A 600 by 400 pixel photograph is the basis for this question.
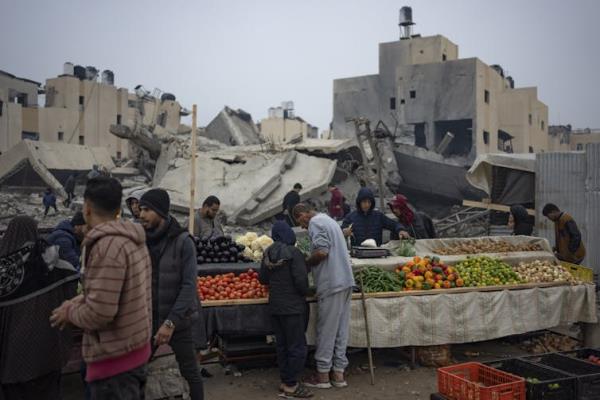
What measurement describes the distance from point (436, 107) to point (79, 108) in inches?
1101

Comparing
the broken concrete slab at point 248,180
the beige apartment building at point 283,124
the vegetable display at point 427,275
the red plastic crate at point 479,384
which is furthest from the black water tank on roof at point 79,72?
the red plastic crate at point 479,384

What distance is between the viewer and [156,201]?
4.16 meters

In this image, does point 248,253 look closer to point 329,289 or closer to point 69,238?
point 329,289

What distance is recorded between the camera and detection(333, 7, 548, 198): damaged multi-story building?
81.0 feet

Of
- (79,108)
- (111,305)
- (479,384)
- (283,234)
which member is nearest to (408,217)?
(283,234)

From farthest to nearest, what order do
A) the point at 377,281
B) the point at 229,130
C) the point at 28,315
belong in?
the point at 229,130 < the point at 377,281 < the point at 28,315

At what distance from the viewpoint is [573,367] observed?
502cm

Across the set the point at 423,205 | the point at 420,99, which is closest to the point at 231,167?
the point at 423,205

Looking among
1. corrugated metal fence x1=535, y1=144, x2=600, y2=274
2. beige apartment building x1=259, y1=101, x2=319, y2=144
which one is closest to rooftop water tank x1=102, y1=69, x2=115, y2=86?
beige apartment building x1=259, y1=101, x2=319, y2=144

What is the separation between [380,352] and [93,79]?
43753 mm

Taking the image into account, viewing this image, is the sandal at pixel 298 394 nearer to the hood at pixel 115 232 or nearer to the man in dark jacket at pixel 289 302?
the man in dark jacket at pixel 289 302

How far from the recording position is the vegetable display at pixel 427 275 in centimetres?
648

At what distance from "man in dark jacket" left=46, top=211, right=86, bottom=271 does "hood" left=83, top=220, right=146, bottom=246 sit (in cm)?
276

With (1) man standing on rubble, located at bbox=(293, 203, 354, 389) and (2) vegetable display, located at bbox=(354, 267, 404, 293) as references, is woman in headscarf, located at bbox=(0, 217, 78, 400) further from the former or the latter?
(2) vegetable display, located at bbox=(354, 267, 404, 293)
